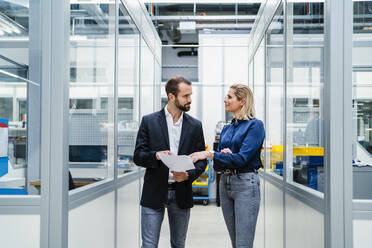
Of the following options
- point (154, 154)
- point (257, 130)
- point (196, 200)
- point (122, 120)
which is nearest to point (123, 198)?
point (122, 120)

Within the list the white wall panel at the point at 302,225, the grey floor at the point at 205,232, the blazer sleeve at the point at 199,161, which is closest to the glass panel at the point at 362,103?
the white wall panel at the point at 302,225

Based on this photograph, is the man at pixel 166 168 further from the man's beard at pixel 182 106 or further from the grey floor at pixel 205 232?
the grey floor at pixel 205 232

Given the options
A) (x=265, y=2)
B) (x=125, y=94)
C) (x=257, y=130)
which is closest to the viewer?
(x=257, y=130)

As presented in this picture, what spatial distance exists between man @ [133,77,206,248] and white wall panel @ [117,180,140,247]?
2.88 ft

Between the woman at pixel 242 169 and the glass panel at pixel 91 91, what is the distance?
79 cm

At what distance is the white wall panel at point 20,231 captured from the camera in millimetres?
2002

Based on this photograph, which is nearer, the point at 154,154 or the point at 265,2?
the point at 154,154

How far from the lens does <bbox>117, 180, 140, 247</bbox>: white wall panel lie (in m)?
3.39

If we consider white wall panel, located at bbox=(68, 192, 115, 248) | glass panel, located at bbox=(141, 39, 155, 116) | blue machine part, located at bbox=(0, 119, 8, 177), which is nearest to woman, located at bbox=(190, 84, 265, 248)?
white wall panel, located at bbox=(68, 192, 115, 248)

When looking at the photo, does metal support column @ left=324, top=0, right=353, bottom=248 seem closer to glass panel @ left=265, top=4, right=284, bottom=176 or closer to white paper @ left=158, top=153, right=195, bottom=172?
white paper @ left=158, top=153, right=195, bottom=172

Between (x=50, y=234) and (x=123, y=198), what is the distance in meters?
1.54

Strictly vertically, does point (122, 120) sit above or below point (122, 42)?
below

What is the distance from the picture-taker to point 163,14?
35.4 ft

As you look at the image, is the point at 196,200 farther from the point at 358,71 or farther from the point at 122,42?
the point at 358,71
